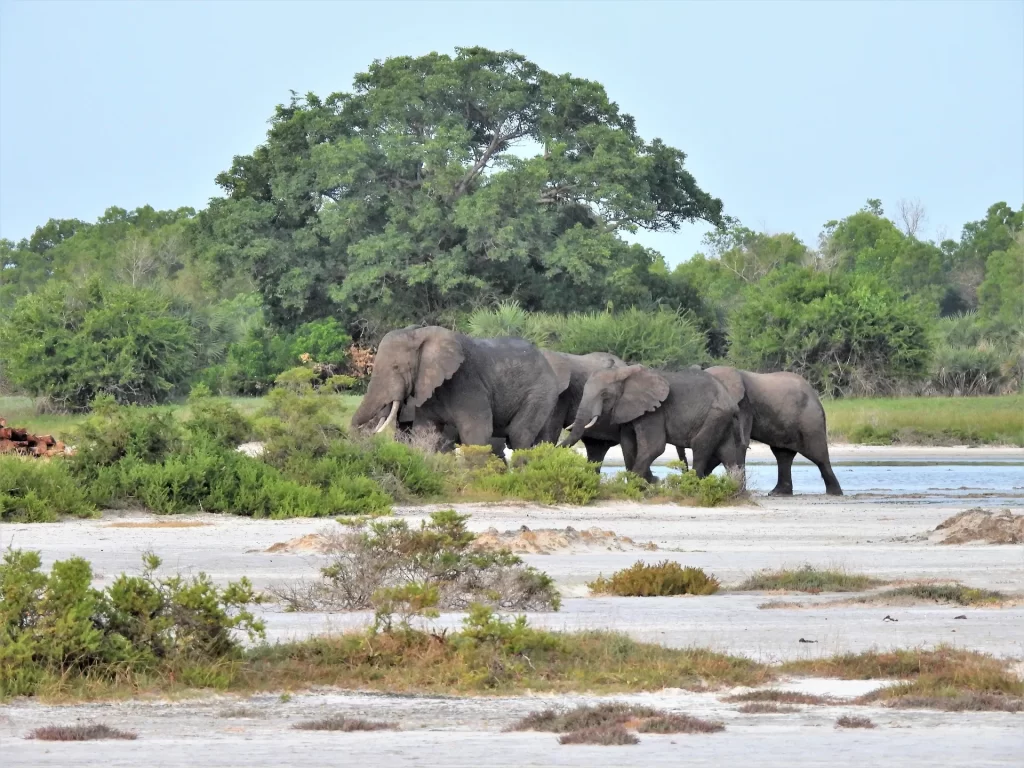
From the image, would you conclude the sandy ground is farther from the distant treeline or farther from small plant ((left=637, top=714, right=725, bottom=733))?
the distant treeline

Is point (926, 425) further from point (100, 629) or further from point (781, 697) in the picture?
point (100, 629)

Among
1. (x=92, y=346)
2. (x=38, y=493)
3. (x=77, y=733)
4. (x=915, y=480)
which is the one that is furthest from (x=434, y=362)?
(x=92, y=346)

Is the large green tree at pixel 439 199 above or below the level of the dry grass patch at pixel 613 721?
above

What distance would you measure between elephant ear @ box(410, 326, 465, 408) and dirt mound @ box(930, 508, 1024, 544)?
8761 mm

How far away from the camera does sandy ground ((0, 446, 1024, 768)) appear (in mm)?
8336

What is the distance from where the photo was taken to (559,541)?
1703 cm

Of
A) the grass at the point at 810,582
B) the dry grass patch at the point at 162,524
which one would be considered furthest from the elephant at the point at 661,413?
the grass at the point at 810,582

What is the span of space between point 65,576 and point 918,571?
26.5 feet

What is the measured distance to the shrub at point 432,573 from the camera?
12.9 metres

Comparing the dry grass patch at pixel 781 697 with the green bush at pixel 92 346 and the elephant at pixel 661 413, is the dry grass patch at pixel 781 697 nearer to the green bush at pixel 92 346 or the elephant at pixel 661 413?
the elephant at pixel 661 413

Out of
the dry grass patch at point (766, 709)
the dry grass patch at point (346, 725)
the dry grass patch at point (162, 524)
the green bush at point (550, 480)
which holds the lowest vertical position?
the dry grass patch at point (766, 709)

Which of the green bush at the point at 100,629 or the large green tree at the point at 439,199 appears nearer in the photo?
the green bush at the point at 100,629

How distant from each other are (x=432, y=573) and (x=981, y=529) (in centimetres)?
734

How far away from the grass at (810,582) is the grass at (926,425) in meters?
28.4
